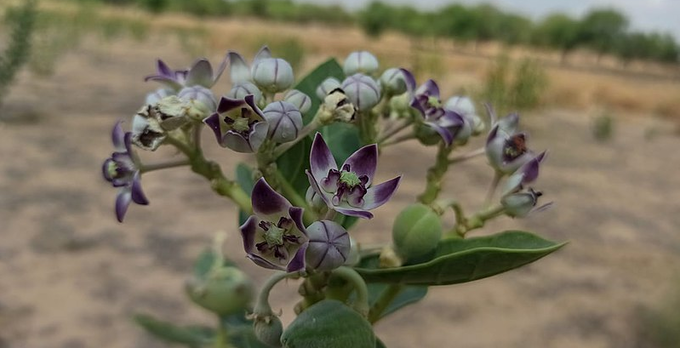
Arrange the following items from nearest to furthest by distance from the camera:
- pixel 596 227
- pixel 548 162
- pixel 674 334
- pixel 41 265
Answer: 1. pixel 674 334
2. pixel 41 265
3. pixel 596 227
4. pixel 548 162

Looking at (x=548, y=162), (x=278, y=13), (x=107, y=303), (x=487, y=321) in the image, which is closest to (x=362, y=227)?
(x=487, y=321)

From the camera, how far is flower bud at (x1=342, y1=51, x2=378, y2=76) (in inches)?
30.3

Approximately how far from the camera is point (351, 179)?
600 millimetres

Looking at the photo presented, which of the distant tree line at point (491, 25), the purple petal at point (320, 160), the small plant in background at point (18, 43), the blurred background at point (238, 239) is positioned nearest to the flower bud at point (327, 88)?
the purple petal at point (320, 160)

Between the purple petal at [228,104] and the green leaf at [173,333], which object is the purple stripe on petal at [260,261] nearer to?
the purple petal at [228,104]

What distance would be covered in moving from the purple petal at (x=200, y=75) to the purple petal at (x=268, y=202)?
0.19 m

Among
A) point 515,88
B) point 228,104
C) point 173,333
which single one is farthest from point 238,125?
point 515,88

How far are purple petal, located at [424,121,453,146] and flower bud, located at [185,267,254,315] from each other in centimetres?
41

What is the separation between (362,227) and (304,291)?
4825 mm

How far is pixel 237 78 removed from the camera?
2.34ft

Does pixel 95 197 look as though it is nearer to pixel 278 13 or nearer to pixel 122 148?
pixel 122 148

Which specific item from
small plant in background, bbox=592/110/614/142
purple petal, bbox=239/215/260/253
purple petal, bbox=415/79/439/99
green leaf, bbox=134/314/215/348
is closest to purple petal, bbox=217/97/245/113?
purple petal, bbox=239/215/260/253

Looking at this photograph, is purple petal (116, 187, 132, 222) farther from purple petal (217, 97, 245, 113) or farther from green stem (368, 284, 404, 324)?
green stem (368, 284, 404, 324)

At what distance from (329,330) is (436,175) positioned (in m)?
0.25
